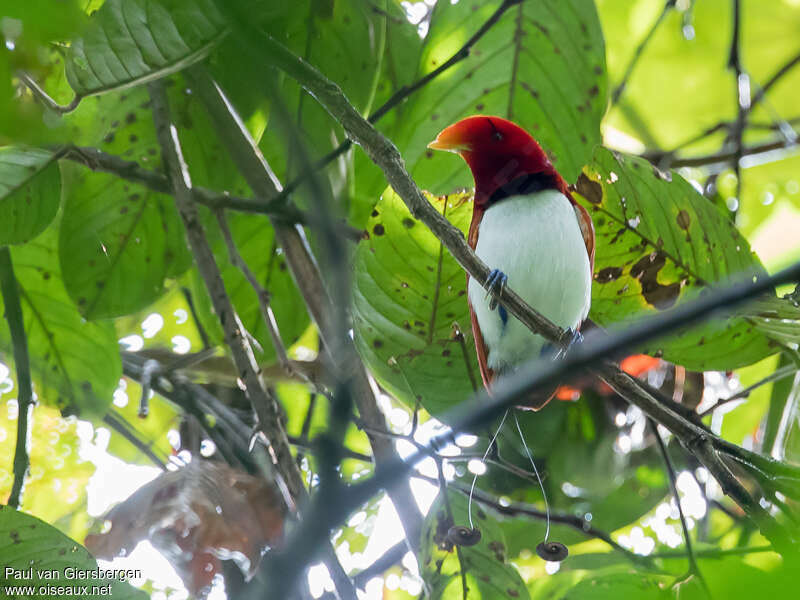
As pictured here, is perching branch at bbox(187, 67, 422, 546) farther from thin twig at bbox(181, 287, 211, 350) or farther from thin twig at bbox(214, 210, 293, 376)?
thin twig at bbox(181, 287, 211, 350)

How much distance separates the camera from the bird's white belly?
2051 mm

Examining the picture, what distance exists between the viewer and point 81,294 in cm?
203

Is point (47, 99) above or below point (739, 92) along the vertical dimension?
below

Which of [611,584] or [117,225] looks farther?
[117,225]

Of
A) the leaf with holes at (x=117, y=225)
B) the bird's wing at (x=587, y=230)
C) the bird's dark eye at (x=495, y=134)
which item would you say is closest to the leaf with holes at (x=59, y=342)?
the leaf with holes at (x=117, y=225)

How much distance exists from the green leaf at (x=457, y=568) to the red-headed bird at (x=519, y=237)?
367 mm

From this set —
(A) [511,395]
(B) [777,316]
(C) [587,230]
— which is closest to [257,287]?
(C) [587,230]

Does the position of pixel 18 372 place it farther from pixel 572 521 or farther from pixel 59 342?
pixel 572 521

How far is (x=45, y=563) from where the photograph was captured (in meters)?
1.52

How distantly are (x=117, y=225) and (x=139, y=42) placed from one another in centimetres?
68

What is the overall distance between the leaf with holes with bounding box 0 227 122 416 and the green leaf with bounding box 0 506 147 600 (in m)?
0.64

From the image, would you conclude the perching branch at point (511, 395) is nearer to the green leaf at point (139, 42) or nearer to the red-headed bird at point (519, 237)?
the green leaf at point (139, 42)

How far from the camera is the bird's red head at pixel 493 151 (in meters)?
2.12

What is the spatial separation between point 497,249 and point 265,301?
59 cm
